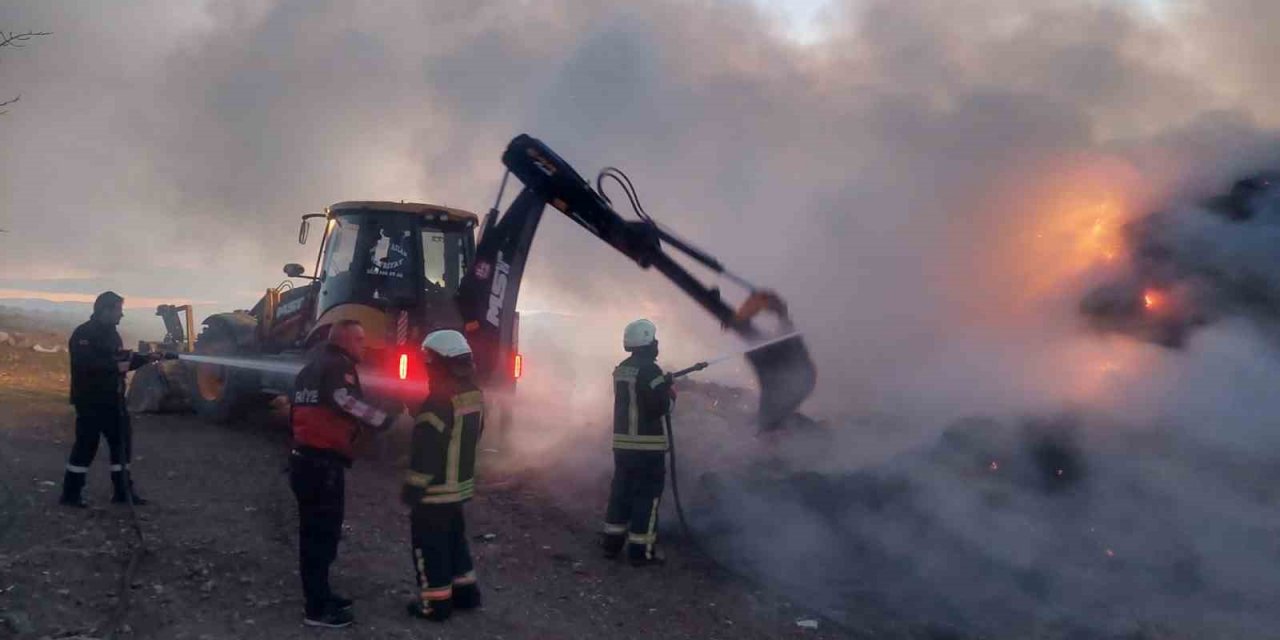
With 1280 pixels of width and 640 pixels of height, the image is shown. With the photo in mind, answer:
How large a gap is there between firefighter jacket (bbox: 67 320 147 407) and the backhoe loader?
242 centimetres

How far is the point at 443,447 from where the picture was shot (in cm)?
510

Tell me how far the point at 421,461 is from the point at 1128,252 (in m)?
7.28

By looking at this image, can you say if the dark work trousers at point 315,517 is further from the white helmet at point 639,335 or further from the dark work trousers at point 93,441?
the white helmet at point 639,335

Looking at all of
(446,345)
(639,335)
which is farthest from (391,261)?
(446,345)

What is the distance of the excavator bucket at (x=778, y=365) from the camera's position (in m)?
8.34

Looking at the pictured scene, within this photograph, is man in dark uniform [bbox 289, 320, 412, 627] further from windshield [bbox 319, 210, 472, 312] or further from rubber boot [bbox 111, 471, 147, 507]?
windshield [bbox 319, 210, 472, 312]

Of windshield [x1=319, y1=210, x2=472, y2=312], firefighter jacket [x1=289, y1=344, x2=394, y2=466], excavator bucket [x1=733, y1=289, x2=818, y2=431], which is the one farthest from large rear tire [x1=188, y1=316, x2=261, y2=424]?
firefighter jacket [x1=289, y1=344, x2=394, y2=466]

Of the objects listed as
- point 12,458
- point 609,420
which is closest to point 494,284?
point 609,420

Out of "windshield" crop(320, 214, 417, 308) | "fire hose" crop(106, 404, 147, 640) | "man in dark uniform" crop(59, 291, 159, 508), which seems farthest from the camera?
"windshield" crop(320, 214, 417, 308)

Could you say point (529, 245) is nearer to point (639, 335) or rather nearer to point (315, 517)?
point (639, 335)

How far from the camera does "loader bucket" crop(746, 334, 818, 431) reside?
330 inches

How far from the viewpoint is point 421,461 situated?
5086 millimetres

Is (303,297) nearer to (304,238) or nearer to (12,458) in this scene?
(304,238)

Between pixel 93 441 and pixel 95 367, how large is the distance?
0.54 meters
